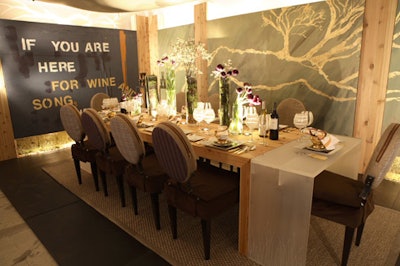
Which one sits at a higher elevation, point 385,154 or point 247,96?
point 247,96

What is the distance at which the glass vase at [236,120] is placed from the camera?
7.71ft

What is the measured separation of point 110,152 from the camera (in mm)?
2918

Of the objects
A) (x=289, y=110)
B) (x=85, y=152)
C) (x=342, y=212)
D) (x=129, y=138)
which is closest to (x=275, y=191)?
(x=342, y=212)

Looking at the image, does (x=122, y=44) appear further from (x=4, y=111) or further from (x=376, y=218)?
(x=376, y=218)

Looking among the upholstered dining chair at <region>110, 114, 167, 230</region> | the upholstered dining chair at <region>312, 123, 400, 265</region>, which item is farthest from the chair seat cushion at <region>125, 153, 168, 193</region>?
the upholstered dining chair at <region>312, 123, 400, 265</region>

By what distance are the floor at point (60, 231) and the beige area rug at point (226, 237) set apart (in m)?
0.10

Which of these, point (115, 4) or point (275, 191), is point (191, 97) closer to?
point (275, 191)

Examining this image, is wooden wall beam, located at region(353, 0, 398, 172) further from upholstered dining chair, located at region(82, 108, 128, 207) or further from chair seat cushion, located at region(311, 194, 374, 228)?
upholstered dining chair, located at region(82, 108, 128, 207)

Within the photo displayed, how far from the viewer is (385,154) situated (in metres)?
1.61

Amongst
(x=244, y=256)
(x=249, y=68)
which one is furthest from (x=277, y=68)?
(x=244, y=256)

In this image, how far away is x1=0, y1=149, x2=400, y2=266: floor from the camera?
2068 millimetres

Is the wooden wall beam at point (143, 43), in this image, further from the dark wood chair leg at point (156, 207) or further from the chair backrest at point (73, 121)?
the dark wood chair leg at point (156, 207)

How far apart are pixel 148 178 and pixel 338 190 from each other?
4.61 feet

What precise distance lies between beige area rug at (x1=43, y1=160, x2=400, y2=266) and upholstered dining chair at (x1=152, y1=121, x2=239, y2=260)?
175mm
